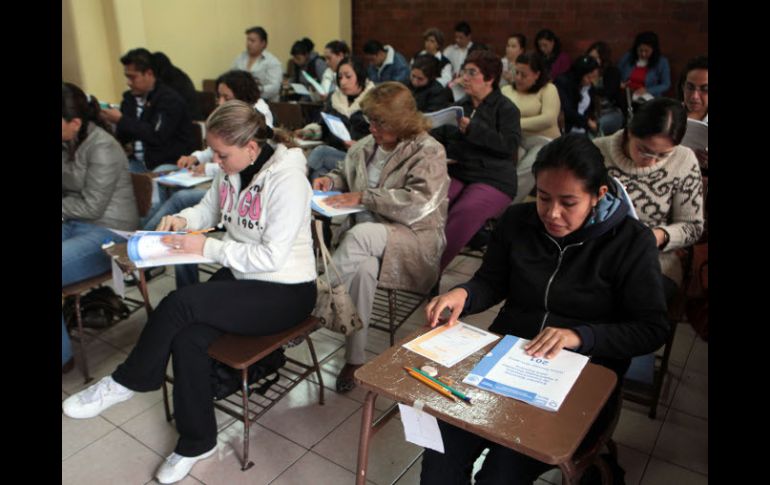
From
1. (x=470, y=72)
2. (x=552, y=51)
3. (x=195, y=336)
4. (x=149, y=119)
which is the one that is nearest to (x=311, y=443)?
(x=195, y=336)

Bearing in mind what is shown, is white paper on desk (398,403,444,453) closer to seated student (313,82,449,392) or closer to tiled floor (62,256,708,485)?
tiled floor (62,256,708,485)

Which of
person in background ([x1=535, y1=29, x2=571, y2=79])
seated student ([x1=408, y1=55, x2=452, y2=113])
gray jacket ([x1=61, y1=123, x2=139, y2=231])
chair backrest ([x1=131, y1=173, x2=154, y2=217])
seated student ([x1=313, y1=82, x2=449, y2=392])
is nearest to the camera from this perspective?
seated student ([x1=313, y1=82, x2=449, y2=392])

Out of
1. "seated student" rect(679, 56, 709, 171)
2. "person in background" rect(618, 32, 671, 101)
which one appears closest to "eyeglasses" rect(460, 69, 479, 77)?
"seated student" rect(679, 56, 709, 171)

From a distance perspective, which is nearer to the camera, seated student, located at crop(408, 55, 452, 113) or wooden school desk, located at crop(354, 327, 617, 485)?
wooden school desk, located at crop(354, 327, 617, 485)

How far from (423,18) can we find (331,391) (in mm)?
6415

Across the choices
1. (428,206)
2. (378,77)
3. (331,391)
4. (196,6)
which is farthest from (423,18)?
(331,391)

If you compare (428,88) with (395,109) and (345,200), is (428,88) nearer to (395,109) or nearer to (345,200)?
(395,109)

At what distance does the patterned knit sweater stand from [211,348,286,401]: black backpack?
58.9 inches

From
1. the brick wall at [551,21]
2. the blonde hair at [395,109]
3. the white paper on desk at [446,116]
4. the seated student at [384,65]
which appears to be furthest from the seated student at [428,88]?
the brick wall at [551,21]

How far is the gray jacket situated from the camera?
2.49m

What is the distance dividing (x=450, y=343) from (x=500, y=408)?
26 cm

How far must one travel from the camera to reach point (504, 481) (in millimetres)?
1293

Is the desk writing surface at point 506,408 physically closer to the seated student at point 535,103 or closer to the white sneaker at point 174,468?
the white sneaker at point 174,468

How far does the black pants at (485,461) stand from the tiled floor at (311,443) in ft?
1.57
